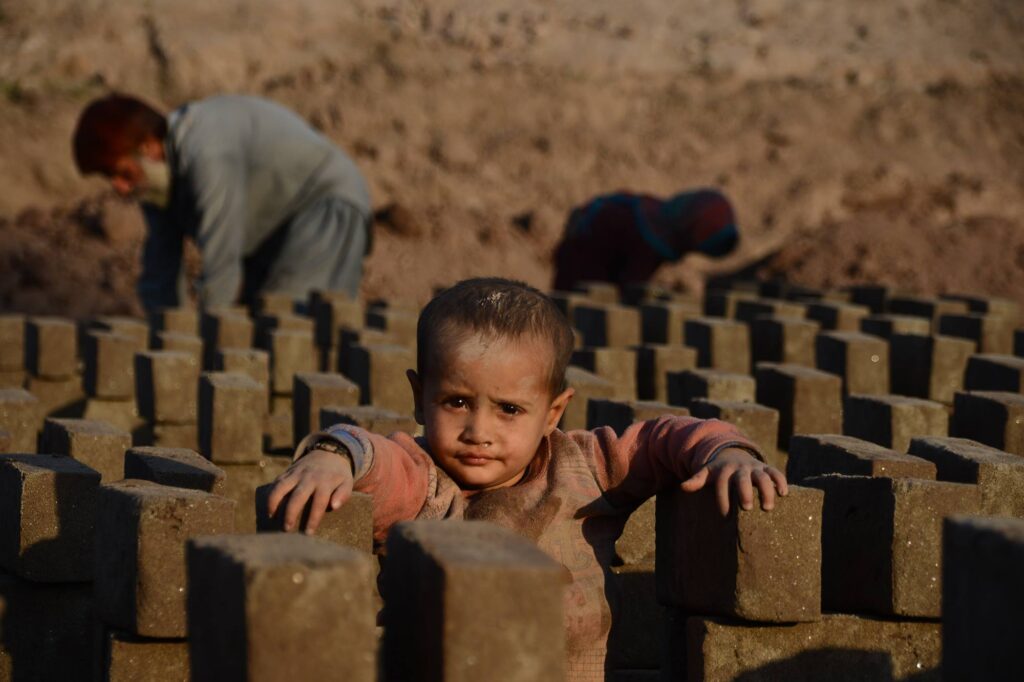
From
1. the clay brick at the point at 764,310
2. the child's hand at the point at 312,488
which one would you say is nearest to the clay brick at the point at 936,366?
the clay brick at the point at 764,310

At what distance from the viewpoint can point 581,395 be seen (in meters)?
4.12

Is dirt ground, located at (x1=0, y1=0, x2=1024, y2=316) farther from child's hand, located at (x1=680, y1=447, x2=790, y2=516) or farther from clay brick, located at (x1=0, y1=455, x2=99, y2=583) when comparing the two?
child's hand, located at (x1=680, y1=447, x2=790, y2=516)

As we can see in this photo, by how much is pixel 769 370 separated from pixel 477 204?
8.07m

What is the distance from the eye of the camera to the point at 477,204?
40.3ft

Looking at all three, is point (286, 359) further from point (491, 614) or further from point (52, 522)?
point (491, 614)

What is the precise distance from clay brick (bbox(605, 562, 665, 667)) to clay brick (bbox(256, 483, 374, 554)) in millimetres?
686

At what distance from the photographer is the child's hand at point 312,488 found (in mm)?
2445

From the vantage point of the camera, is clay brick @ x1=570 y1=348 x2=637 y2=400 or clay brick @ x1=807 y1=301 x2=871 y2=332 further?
clay brick @ x1=807 y1=301 x2=871 y2=332

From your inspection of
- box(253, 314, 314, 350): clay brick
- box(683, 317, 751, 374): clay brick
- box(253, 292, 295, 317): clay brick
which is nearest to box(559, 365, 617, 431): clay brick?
box(683, 317, 751, 374): clay brick

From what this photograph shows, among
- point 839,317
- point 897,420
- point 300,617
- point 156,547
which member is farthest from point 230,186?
point 300,617

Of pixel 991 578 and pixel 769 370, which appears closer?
pixel 991 578

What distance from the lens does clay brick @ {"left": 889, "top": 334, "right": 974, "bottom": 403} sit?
4.95 metres

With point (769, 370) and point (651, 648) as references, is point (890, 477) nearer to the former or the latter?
point (651, 648)

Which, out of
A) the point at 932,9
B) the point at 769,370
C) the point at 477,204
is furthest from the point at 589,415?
the point at 932,9
